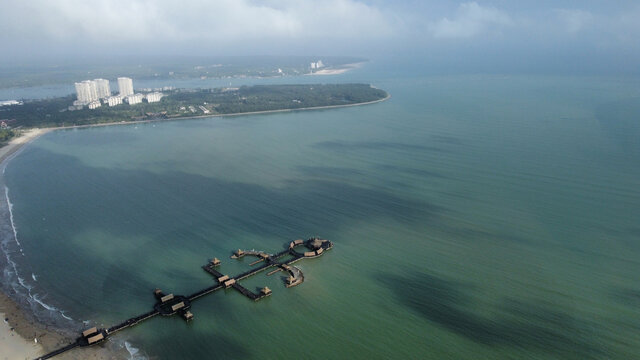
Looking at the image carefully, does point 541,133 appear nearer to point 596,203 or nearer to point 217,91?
point 596,203

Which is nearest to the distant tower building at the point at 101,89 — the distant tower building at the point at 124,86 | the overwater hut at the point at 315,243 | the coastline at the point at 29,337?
the distant tower building at the point at 124,86

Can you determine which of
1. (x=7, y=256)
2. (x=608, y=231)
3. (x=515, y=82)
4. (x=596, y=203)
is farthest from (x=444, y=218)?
(x=515, y=82)

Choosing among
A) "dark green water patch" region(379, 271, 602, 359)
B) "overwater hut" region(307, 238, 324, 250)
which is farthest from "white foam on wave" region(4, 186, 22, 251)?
"dark green water patch" region(379, 271, 602, 359)

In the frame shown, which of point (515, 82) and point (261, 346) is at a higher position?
point (515, 82)

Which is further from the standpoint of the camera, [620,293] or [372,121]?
[372,121]

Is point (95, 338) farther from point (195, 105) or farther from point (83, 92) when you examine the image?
point (83, 92)

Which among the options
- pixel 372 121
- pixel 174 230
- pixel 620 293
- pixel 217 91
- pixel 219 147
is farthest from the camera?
pixel 217 91

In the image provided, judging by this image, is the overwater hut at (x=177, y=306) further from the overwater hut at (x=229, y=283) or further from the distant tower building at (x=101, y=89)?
the distant tower building at (x=101, y=89)
